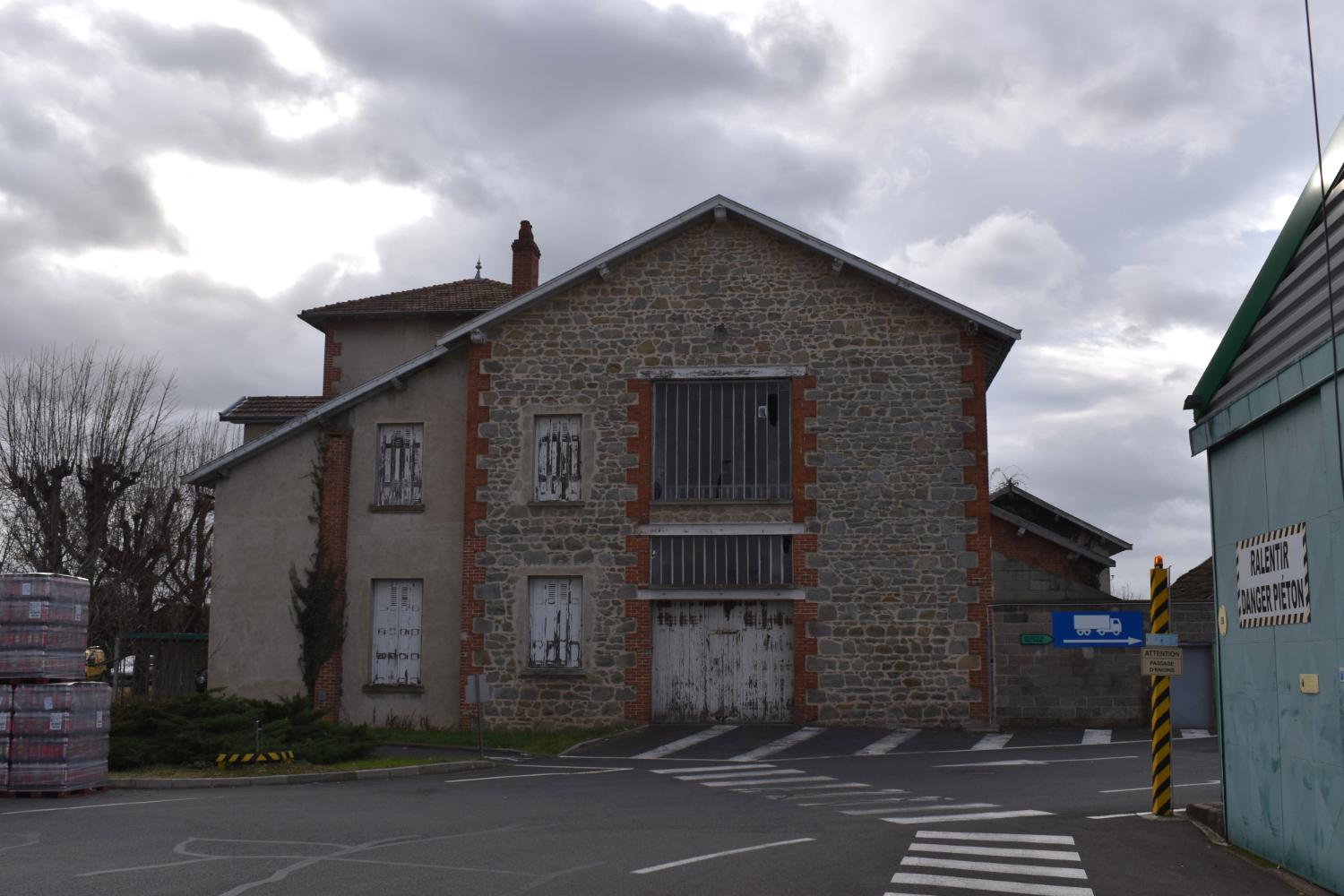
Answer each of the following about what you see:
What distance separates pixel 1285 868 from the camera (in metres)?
9.72

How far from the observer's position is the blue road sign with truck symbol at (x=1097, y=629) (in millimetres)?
22328

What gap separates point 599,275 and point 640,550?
17.1 feet

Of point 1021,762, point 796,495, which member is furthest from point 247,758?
point 1021,762

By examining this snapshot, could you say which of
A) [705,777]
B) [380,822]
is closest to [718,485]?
[705,777]

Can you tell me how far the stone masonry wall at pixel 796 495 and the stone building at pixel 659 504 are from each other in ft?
0.14

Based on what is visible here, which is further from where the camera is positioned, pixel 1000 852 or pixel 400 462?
pixel 400 462

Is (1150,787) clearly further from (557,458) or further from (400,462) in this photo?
(400,462)

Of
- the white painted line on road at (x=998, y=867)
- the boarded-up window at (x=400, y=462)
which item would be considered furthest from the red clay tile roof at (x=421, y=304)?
the white painted line on road at (x=998, y=867)

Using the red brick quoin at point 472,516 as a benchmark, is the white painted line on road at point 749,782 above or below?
below

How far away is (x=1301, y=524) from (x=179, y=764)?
1415 centimetres

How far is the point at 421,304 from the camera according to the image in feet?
98.1

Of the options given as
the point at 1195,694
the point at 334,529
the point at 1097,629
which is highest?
the point at 334,529

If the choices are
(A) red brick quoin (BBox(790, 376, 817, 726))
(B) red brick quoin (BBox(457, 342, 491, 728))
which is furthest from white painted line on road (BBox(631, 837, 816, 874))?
(B) red brick quoin (BBox(457, 342, 491, 728))

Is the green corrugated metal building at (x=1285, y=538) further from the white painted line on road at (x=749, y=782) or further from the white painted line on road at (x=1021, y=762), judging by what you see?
the white painted line on road at (x=1021, y=762)
